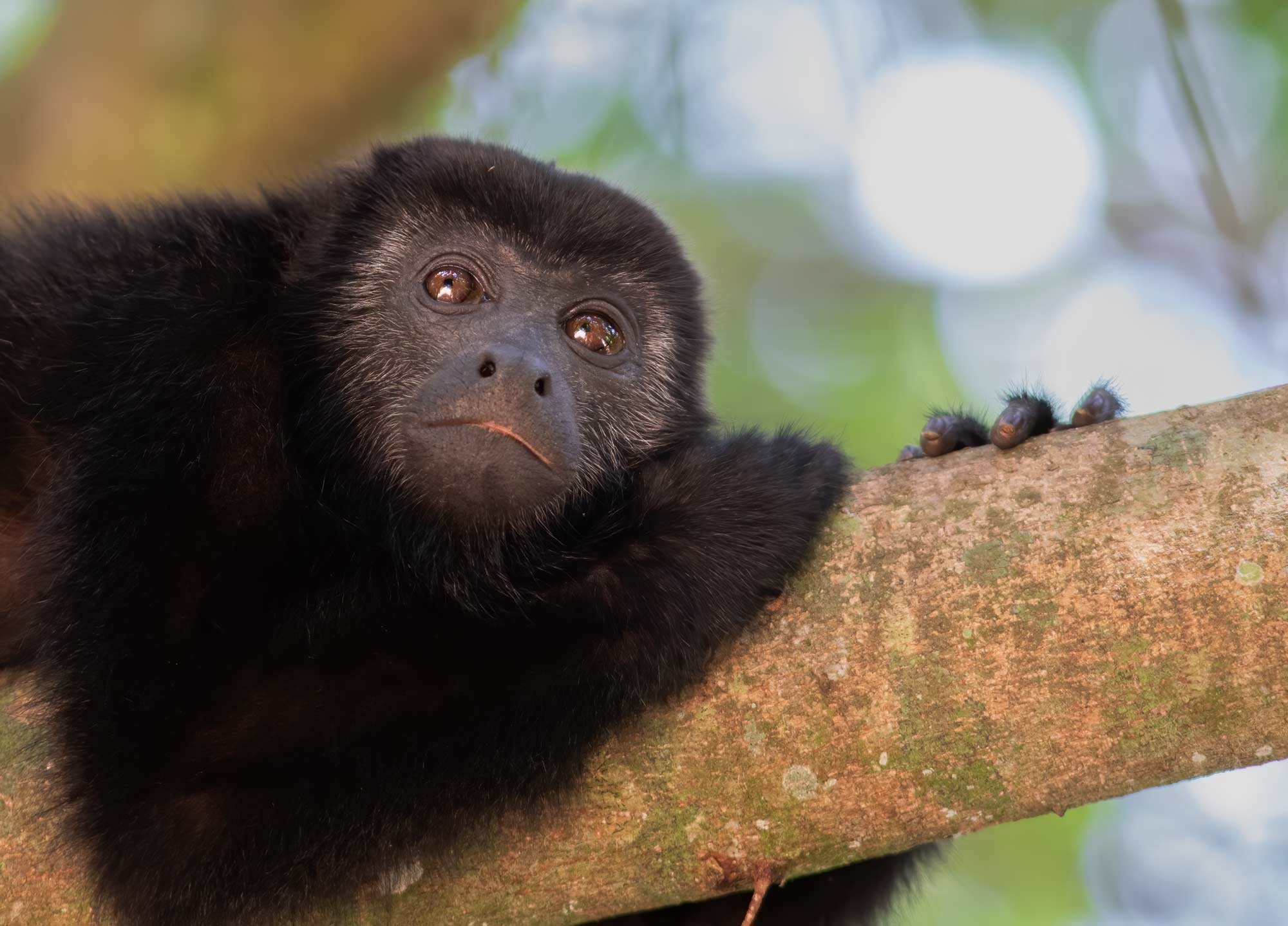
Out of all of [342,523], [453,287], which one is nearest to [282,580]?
[342,523]

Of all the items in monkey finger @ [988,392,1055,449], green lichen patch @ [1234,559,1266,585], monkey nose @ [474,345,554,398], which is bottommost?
monkey nose @ [474,345,554,398]

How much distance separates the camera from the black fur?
2.23 m

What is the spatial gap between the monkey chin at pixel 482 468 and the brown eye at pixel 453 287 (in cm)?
53

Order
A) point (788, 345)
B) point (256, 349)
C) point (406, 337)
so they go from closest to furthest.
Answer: point (256, 349), point (406, 337), point (788, 345)

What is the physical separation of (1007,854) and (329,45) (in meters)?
4.94

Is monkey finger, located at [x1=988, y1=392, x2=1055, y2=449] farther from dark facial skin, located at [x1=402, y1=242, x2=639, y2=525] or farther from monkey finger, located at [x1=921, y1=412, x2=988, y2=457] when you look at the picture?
dark facial skin, located at [x1=402, y1=242, x2=639, y2=525]

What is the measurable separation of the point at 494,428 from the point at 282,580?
1.95ft

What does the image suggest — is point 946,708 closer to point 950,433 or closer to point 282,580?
point 950,433

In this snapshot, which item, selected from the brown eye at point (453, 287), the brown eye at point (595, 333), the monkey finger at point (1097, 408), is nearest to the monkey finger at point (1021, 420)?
the monkey finger at point (1097, 408)

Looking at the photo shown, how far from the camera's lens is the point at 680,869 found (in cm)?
216

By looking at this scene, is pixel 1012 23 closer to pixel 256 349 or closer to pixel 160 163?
pixel 160 163

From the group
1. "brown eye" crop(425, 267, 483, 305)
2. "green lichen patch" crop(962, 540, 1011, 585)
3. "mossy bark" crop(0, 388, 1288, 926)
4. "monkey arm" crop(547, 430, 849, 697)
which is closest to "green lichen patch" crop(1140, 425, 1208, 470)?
"mossy bark" crop(0, 388, 1288, 926)

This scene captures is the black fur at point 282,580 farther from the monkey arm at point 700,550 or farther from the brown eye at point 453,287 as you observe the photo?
the brown eye at point 453,287

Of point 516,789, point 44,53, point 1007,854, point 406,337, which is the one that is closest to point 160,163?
point 44,53
